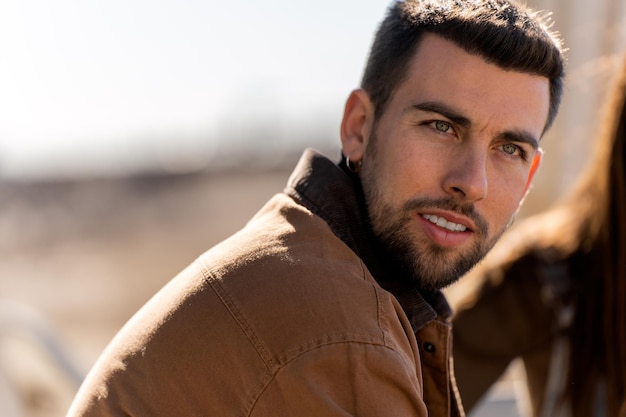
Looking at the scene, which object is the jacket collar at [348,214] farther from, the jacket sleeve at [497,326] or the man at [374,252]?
the jacket sleeve at [497,326]

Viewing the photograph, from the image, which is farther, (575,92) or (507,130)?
(575,92)

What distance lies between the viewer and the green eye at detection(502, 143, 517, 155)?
1.77 m

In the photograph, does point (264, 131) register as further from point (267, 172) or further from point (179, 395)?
point (179, 395)

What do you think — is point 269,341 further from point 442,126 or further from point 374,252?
point 442,126

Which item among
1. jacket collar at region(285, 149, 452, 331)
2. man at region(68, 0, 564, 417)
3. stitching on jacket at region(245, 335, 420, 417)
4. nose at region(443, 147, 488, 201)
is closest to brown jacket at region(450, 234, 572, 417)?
man at region(68, 0, 564, 417)

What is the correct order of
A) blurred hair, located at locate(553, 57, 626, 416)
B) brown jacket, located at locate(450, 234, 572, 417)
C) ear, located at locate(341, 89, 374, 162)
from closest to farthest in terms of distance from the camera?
ear, located at locate(341, 89, 374, 162) → blurred hair, located at locate(553, 57, 626, 416) → brown jacket, located at locate(450, 234, 572, 417)

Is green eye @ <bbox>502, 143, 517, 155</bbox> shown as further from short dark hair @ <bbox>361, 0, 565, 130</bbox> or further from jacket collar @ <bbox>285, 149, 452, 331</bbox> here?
jacket collar @ <bbox>285, 149, 452, 331</bbox>

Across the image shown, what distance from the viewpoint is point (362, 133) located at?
1925 millimetres

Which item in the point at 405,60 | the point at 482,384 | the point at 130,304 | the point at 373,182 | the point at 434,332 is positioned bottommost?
the point at 130,304

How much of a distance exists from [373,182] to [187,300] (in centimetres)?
48

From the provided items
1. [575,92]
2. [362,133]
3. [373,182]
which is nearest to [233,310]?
[373,182]

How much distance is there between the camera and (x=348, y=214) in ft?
5.67

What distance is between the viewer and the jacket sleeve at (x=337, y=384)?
53.0 inches

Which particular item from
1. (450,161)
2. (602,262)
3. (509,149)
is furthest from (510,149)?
(602,262)
